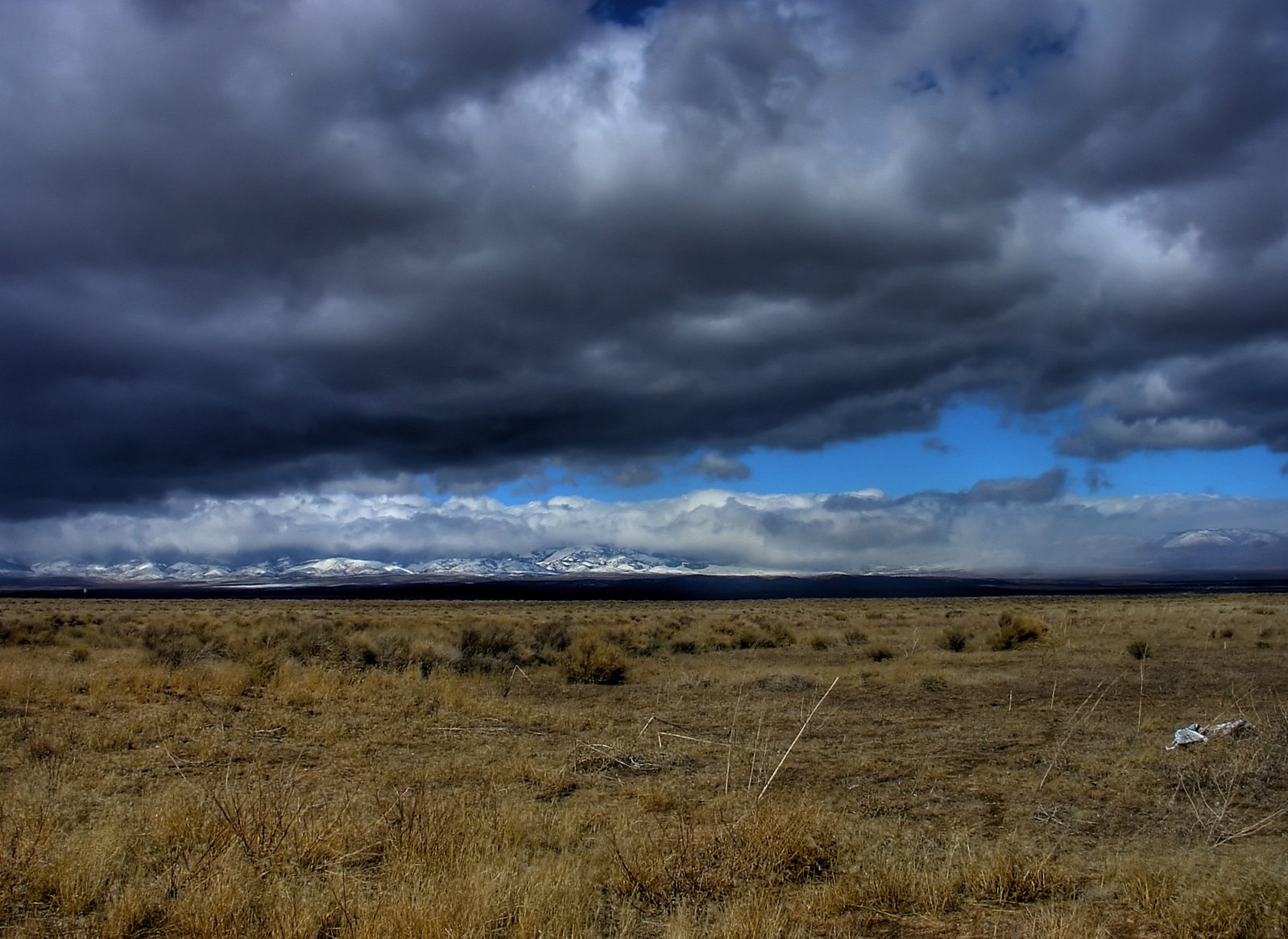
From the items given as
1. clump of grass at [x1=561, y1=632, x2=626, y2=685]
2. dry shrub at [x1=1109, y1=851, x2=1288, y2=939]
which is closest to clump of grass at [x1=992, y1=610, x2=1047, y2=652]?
clump of grass at [x1=561, y1=632, x2=626, y2=685]

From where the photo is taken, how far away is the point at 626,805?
9094 millimetres

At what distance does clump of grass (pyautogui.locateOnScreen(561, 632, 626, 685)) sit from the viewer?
2223 centimetres

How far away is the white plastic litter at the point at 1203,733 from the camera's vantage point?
39.7 ft

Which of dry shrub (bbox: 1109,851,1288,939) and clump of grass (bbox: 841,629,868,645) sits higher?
dry shrub (bbox: 1109,851,1288,939)

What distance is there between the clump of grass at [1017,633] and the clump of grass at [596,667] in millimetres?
14943

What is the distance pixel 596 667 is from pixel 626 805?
1355 cm

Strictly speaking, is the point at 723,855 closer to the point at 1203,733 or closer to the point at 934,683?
the point at 1203,733

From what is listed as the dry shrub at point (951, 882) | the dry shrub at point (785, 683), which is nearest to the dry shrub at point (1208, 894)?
the dry shrub at point (951, 882)

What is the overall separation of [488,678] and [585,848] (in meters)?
14.7

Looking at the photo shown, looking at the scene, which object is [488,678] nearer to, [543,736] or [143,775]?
[543,736]

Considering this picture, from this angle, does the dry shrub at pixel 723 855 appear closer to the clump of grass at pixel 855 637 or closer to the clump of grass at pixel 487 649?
the clump of grass at pixel 487 649

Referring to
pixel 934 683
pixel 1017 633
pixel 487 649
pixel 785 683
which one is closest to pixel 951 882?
pixel 785 683

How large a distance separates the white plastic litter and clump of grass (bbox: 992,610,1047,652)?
16.9m

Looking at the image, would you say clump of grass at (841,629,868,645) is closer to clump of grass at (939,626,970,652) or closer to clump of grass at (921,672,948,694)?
clump of grass at (939,626,970,652)
